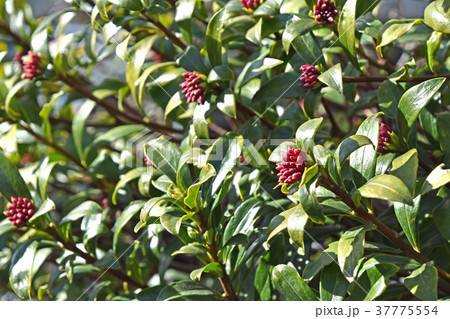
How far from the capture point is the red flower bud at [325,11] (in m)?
1.12

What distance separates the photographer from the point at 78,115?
1635mm

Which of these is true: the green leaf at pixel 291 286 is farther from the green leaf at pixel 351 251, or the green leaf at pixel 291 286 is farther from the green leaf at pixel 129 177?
the green leaf at pixel 129 177

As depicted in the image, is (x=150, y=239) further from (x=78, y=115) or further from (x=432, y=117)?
(x=432, y=117)

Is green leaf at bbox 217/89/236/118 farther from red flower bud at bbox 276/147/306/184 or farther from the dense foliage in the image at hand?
red flower bud at bbox 276/147/306/184

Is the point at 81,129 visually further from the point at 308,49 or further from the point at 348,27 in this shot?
the point at 348,27

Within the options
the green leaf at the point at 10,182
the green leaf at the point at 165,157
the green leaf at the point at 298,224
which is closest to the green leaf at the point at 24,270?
the green leaf at the point at 10,182

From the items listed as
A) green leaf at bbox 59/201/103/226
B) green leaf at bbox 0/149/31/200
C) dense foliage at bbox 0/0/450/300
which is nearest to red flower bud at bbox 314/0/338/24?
dense foliage at bbox 0/0/450/300

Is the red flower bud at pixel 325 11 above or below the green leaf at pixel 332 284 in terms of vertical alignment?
above

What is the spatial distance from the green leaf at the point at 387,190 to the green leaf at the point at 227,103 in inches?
14.9

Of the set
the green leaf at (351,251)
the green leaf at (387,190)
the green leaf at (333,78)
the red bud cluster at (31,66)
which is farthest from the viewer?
the red bud cluster at (31,66)

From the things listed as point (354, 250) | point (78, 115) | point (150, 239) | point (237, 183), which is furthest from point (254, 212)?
point (78, 115)

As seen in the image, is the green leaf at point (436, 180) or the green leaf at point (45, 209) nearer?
the green leaf at point (436, 180)

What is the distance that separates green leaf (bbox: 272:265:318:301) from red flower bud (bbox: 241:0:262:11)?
1.87ft

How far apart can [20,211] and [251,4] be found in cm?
67
